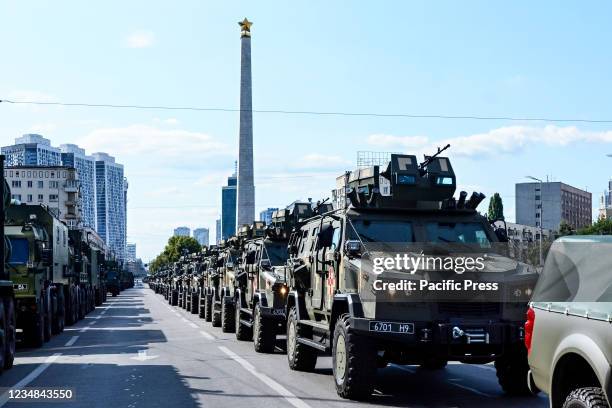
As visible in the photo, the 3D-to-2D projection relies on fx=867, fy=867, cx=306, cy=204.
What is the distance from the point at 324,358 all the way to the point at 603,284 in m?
10.6

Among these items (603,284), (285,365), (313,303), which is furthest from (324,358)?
(603,284)

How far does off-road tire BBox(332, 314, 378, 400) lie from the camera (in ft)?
32.5

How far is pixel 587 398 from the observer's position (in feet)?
17.6

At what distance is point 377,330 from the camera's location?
9.68 meters

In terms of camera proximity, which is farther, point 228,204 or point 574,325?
point 228,204

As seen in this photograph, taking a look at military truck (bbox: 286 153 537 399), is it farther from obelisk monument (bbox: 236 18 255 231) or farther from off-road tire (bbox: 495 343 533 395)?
obelisk monument (bbox: 236 18 255 231)

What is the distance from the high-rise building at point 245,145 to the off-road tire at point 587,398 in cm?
6933

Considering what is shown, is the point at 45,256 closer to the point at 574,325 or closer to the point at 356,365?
the point at 356,365

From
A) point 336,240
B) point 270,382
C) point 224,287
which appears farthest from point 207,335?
point 336,240

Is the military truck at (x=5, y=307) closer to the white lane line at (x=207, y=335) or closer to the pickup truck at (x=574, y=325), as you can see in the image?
the white lane line at (x=207, y=335)

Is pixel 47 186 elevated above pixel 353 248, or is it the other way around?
pixel 47 186

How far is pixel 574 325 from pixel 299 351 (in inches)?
312

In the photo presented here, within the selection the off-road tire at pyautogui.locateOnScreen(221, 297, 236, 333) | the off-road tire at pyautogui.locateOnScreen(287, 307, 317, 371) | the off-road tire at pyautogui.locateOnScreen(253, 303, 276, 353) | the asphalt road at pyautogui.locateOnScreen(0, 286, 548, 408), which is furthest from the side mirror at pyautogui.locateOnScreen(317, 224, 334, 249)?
the off-road tire at pyautogui.locateOnScreen(221, 297, 236, 333)

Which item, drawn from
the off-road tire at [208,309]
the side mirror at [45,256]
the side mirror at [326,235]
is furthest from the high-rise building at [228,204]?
the side mirror at [326,235]
